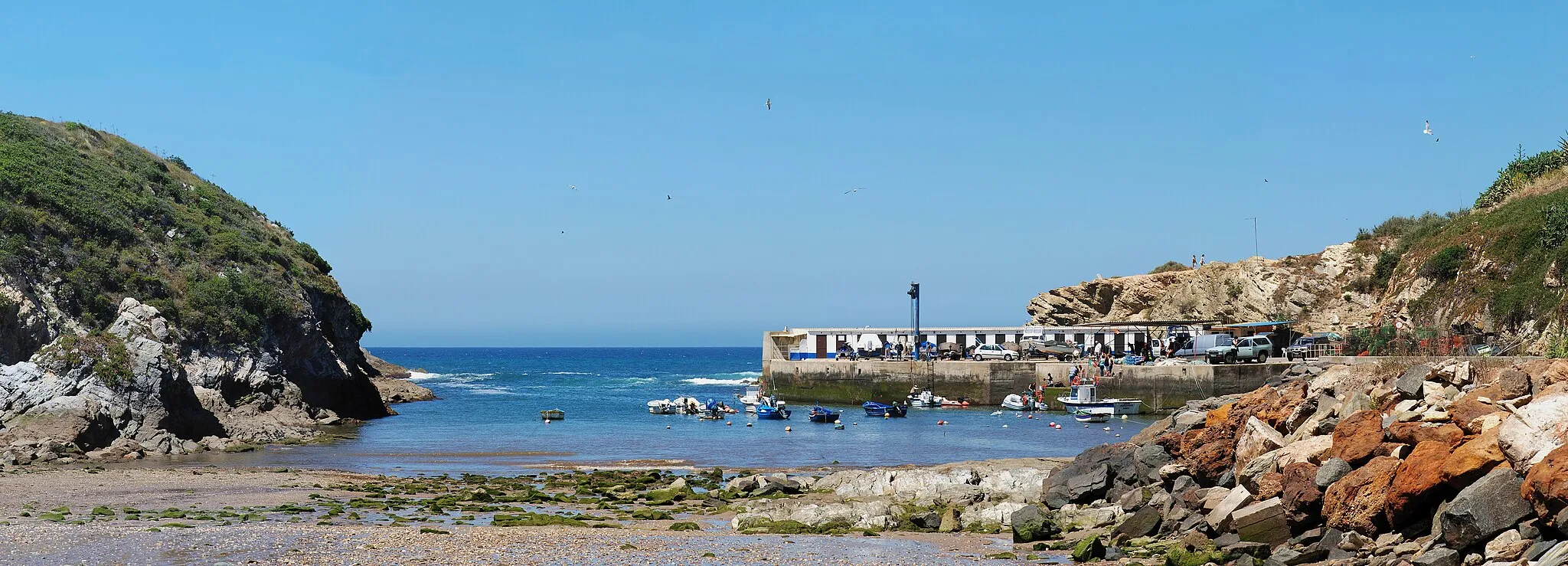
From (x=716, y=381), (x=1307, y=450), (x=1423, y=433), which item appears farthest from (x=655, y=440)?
(x=716, y=381)

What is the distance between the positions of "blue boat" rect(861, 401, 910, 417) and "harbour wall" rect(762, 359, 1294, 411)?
6.86m

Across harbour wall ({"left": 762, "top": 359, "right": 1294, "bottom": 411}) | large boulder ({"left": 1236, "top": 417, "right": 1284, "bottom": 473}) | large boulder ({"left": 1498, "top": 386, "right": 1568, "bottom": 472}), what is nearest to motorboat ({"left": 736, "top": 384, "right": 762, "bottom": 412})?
harbour wall ({"left": 762, "top": 359, "right": 1294, "bottom": 411})

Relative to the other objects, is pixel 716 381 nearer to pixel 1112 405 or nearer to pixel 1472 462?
pixel 1112 405

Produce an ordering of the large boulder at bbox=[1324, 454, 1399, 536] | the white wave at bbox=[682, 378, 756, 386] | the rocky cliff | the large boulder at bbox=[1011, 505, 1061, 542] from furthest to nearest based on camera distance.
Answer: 1. the white wave at bbox=[682, 378, 756, 386]
2. the rocky cliff
3. the large boulder at bbox=[1011, 505, 1061, 542]
4. the large boulder at bbox=[1324, 454, 1399, 536]

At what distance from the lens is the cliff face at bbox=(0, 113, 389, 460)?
1522 inches

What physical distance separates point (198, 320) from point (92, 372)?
31.7ft

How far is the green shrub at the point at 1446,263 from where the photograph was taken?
5509 cm

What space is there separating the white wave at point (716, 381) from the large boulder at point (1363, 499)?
279 feet

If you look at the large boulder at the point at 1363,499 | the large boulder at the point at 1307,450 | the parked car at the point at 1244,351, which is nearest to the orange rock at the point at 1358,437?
the large boulder at the point at 1307,450

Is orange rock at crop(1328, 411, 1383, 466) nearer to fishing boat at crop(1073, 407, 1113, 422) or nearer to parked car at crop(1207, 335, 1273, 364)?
fishing boat at crop(1073, 407, 1113, 422)

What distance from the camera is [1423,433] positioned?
18109mm

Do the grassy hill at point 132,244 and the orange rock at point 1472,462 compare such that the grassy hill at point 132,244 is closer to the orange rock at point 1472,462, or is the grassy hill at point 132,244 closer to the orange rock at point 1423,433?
the orange rock at point 1423,433

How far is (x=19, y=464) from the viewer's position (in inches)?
1318

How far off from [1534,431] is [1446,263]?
4558cm
